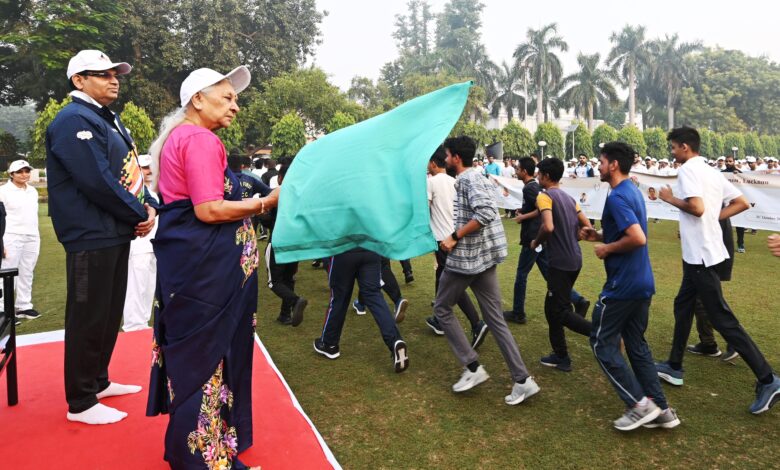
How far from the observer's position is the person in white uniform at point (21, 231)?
6.01 meters

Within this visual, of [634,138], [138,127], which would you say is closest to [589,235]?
[138,127]

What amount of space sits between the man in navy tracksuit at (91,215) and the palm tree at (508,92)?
60.0m

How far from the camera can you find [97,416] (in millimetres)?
3145

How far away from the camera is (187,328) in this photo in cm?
236

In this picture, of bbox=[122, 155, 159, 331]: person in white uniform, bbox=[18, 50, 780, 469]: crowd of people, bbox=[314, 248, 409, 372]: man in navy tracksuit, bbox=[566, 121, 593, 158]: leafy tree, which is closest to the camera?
bbox=[18, 50, 780, 469]: crowd of people

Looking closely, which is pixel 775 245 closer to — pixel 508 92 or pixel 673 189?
pixel 673 189

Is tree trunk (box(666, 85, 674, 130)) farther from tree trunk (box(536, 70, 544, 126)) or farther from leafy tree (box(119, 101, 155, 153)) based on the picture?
leafy tree (box(119, 101, 155, 153))

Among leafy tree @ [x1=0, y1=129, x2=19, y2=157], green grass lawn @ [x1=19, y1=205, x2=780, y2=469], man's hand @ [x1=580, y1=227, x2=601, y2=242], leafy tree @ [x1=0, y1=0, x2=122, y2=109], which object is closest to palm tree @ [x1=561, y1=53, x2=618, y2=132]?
leafy tree @ [x1=0, y1=0, x2=122, y2=109]

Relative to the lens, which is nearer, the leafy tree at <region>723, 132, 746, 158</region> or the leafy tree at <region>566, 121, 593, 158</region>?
the leafy tree at <region>566, 121, 593, 158</region>

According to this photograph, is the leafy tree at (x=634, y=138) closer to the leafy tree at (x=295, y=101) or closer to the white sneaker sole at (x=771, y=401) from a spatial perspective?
the leafy tree at (x=295, y=101)

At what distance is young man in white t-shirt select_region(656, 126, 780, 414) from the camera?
360cm

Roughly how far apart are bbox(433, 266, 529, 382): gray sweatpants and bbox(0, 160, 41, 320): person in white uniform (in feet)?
16.5

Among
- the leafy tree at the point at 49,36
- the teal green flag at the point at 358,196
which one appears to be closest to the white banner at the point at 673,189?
the teal green flag at the point at 358,196

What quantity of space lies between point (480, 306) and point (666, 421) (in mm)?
1383
